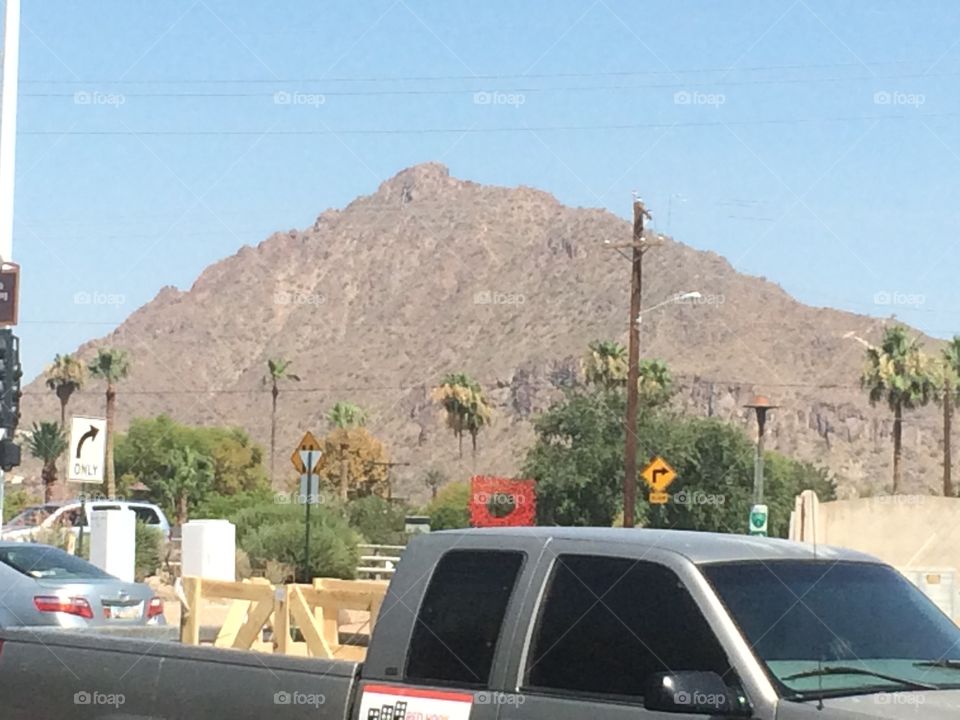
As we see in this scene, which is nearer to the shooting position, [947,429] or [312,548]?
[312,548]

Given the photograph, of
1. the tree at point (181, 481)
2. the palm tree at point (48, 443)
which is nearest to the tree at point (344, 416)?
the tree at point (181, 481)

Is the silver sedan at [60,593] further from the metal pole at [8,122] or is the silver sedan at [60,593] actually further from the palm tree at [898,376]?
the palm tree at [898,376]

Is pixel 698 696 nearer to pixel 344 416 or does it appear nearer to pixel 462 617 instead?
pixel 462 617

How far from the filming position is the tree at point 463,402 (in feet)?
339

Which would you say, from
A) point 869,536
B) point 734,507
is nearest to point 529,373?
point 734,507

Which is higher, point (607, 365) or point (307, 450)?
point (607, 365)

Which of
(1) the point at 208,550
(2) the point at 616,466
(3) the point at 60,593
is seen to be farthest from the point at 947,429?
(3) the point at 60,593

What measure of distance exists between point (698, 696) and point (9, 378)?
745 inches

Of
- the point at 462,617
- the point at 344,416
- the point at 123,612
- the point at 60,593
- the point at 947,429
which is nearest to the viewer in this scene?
the point at 462,617

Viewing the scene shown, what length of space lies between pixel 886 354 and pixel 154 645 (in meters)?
82.8

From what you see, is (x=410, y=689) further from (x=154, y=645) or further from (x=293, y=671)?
(x=154, y=645)

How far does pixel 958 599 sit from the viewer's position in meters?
24.2

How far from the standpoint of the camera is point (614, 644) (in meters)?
5.78

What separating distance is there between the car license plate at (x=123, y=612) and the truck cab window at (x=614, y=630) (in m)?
11.2
